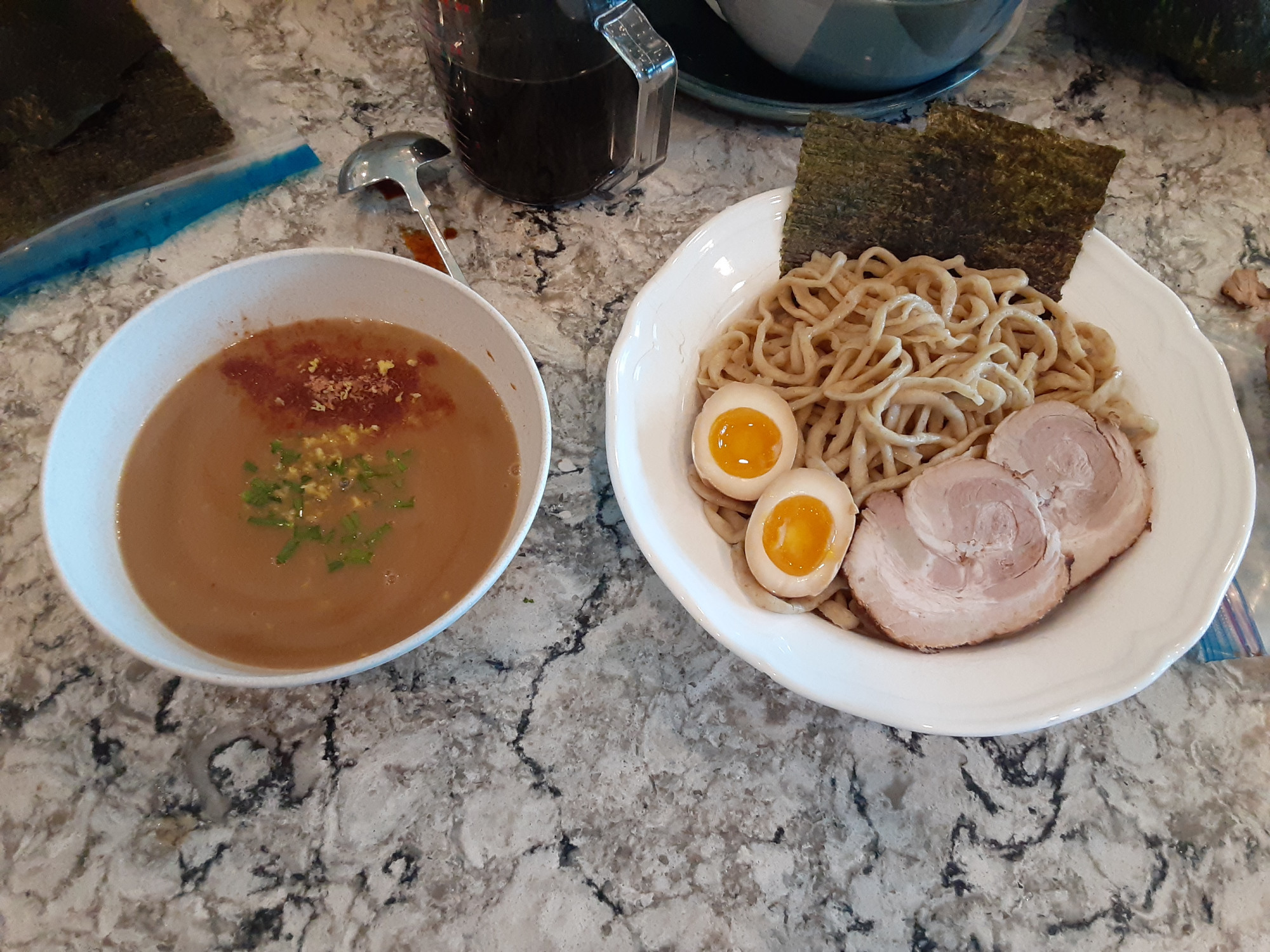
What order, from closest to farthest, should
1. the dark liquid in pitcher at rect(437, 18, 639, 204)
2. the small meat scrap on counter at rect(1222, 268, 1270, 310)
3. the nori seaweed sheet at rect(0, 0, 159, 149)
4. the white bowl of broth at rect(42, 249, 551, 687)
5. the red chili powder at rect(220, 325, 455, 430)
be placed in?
the white bowl of broth at rect(42, 249, 551, 687)
the red chili powder at rect(220, 325, 455, 430)
the dark liquid in pitcher at rect(437, 18, 639, 204)
the nori seaweed sheet at rect(0, 0, 159, 149)
the small meat scrap on counter at rect(1222, 268, 1270, 310)

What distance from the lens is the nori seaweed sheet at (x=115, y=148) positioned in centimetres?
142

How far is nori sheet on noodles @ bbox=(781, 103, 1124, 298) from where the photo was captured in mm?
1331

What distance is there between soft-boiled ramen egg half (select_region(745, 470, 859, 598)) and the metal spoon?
28.9 inches

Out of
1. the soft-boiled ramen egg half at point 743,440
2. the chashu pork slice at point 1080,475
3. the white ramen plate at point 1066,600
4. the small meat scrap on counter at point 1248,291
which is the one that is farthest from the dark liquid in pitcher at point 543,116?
the small meat scrap on counter at point 1248,291

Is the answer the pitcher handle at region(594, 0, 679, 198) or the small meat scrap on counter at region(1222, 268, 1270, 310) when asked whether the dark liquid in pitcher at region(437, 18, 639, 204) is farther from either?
the small meat scrap on counter at region(1222, 268, 1270, 310)

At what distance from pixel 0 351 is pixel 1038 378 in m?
1.82

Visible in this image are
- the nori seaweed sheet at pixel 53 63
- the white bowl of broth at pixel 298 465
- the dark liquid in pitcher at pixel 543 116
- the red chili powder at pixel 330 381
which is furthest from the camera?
the nori seaweed sheet at pixel 53 63

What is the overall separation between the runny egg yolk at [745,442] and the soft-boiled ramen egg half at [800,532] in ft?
0.15

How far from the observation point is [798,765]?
1.14 metres

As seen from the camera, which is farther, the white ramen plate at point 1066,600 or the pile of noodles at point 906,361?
the pile of noodles at point 906,361

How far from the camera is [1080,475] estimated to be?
1247mm

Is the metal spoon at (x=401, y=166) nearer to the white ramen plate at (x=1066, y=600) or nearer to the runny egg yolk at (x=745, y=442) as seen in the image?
the white ramen plate at (x=1066, y=600)

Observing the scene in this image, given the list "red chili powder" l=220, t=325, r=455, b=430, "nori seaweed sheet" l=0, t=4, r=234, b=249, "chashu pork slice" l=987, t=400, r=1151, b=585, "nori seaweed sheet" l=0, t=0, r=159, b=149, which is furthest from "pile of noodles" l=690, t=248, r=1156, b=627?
"nori seaweed sheet" l=0, t=0, r=159, b=149

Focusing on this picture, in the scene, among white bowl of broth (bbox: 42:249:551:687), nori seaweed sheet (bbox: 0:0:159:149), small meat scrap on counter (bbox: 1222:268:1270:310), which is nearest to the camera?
white bowl of broth (bbox: 42:249:551:687)
